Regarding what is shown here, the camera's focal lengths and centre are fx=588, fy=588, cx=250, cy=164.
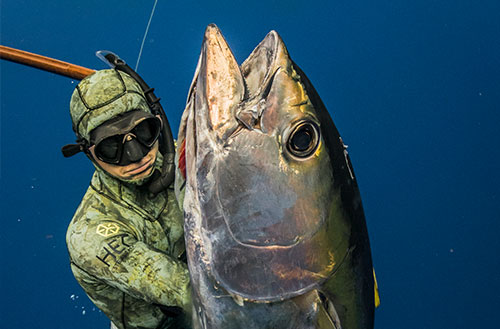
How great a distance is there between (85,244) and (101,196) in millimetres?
143

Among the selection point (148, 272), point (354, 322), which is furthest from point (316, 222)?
point (148, 272)

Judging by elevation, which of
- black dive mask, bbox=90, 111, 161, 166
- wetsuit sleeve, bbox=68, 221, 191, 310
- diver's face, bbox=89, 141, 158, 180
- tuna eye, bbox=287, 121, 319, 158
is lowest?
wetsuit sleeve, bbox=68, 221, 191, 310

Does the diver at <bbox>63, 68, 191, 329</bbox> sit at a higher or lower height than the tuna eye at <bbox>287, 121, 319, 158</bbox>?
lower

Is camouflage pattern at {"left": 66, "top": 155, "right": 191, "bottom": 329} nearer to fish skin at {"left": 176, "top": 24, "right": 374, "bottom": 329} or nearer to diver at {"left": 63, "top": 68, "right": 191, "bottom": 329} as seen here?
diver at {"left": 63, "top": 68, "right": 191, "bottom": 329}

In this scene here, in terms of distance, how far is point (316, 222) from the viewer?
860 millimetres

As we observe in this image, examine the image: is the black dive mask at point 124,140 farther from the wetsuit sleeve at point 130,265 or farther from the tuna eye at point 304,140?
the tuna eye at point 304,140

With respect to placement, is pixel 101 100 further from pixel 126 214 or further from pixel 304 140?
pixel 304 140

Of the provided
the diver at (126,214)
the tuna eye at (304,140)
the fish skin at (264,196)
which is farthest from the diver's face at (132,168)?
the tuna eye at (304,140)

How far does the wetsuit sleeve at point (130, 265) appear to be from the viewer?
1.00 meters

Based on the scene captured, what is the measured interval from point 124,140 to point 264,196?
1.39 ft

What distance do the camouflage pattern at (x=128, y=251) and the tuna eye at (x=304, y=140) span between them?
32cm

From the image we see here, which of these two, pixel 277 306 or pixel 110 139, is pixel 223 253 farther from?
pixel 110 139

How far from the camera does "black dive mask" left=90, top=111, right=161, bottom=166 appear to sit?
1154mm

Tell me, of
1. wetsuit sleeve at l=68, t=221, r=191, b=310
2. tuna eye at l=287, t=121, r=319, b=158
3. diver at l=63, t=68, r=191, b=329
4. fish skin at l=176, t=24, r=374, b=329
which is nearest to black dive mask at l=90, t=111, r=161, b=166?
diver at l=63, t=68, r=191, b=329
